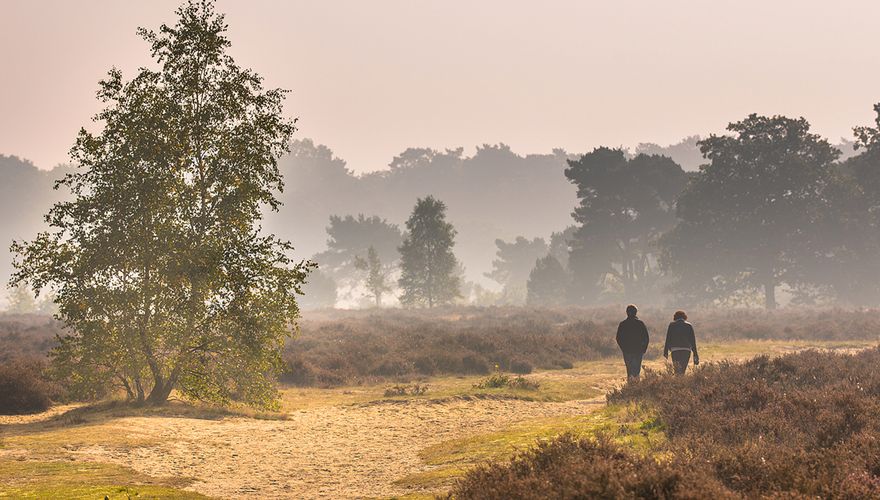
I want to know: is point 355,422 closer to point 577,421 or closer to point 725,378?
point 577,421

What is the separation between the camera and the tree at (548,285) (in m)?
75.4

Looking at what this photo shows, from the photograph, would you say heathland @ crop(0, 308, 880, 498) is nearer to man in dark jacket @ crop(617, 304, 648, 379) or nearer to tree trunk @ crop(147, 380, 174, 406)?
tree trunk @ crop(147, 380, 174, 406)

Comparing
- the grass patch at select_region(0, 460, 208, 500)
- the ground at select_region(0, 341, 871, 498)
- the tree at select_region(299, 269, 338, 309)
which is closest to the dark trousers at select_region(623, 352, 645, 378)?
the ground at select_region(0, 341, 871, 498)

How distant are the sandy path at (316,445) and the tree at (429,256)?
55.0 meters

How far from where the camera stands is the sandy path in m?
10.5

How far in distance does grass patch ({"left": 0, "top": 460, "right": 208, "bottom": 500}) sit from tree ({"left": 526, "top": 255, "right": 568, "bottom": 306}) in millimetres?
65969

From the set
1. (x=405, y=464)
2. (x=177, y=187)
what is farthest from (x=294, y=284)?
(x=405, y=464)

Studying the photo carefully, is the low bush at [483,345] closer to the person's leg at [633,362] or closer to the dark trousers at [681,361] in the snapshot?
the person's leg at [633,362]

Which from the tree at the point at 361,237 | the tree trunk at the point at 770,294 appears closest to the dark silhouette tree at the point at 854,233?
the tree trunk at the point at 770,294

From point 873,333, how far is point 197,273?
103ft

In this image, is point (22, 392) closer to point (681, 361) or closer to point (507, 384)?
point (507, 384)

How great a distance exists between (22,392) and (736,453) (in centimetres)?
1801

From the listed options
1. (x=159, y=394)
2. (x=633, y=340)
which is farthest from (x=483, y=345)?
(x=159, y=394)

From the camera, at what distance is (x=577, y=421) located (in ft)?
45.7
